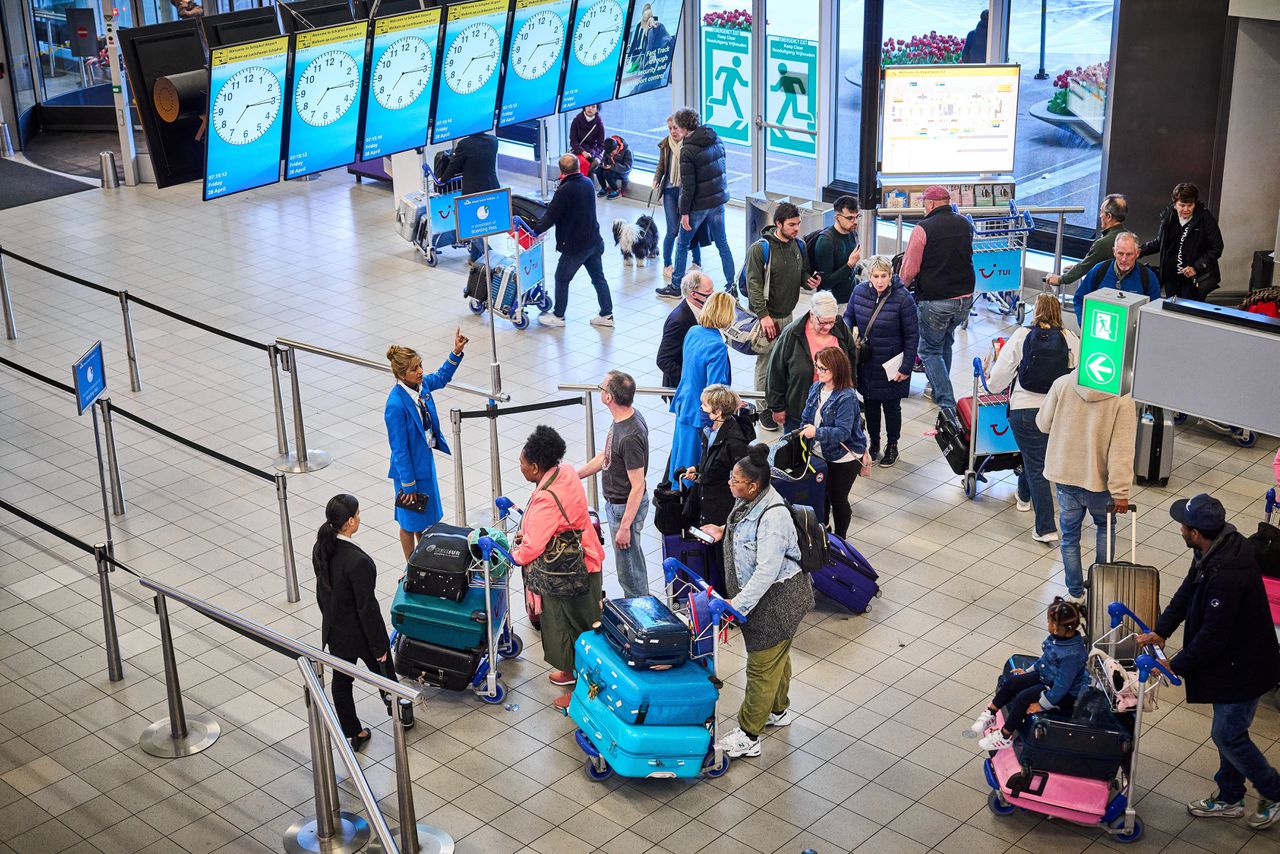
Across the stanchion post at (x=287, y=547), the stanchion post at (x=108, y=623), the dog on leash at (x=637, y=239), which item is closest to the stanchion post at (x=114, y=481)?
the stanchion post at (x=287, y=547)

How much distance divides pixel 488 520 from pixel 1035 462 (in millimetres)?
3599

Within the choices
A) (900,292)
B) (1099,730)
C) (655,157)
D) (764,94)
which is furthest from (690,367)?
(655,157)

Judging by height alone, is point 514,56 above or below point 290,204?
above

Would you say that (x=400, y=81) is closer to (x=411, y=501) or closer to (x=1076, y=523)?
(x=411, y=501)

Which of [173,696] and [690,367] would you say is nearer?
[173,696]

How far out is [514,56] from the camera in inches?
405

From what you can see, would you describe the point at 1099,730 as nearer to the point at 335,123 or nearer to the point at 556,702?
the point at 556,702

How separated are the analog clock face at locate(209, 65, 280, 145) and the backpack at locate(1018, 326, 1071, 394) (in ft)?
16.1

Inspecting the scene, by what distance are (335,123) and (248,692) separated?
3.80 metres

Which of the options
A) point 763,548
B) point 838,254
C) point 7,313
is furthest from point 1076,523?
point 7,313

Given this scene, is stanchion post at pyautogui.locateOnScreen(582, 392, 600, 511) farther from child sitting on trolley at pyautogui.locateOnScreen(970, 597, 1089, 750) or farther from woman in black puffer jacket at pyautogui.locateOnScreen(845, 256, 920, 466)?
child sitting on trolley at pyautogui.locateOnScreen(970, 597, 1089, 750)

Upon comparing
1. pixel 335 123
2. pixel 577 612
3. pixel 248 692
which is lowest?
pixel 248 692

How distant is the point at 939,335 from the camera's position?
11.1 m

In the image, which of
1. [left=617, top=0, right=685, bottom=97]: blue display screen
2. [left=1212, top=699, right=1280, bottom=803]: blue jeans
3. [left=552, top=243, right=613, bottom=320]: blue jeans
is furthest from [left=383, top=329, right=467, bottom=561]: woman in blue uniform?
[left=552, top=243, right=613, bottom=320]: blue jeans
